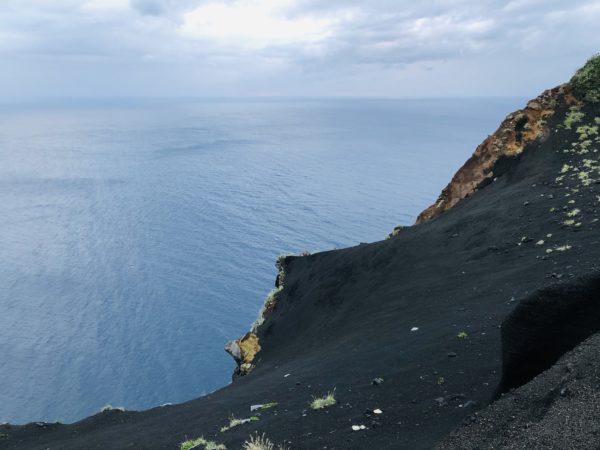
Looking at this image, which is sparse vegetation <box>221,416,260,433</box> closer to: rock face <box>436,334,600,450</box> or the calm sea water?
rock face <box>436,334,600,450</box>

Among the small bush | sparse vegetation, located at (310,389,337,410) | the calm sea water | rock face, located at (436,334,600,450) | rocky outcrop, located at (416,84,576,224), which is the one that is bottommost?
the calm sea water

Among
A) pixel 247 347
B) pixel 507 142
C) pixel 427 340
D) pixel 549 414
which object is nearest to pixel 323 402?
pixel 427 340

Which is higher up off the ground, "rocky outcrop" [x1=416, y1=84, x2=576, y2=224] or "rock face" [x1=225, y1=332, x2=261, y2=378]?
"rocky outcrop" [x1=416, y1=84, x2=576, y2=224]

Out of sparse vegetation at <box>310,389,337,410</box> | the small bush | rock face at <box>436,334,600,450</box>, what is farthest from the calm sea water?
rock face at <box>436,334,600,450</box>

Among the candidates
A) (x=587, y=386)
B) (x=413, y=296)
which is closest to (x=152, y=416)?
(x=413, y=296)

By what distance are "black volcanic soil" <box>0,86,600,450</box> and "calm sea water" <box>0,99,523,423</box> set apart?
99.4 feet

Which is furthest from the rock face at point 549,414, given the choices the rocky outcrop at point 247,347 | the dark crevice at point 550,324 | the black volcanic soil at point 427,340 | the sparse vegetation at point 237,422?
the rocky outcrop at point 247,347

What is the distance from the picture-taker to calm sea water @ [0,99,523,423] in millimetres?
56719

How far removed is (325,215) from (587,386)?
103 meters

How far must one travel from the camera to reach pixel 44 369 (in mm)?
56656

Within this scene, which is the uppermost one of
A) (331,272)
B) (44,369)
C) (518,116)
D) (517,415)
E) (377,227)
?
(518,116)

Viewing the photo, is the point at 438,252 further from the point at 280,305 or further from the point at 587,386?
the point at 587,386

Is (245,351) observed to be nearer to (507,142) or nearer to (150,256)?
(507,142)

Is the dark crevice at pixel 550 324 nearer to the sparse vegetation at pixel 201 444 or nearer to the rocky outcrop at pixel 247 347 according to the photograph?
the sparse vegetation at pixel 201 444
